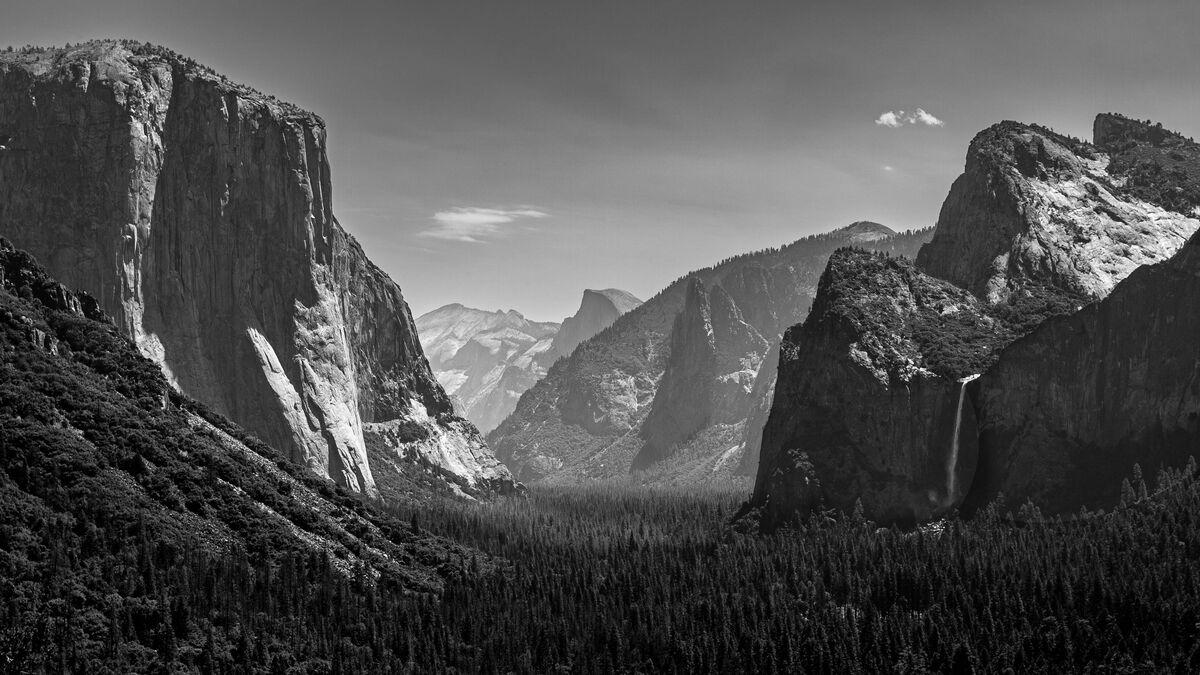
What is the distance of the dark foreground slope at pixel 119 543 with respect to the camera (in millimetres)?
147625

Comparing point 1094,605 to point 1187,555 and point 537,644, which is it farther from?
point 537,644

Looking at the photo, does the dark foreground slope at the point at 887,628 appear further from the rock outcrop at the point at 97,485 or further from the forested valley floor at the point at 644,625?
the rock outcrop at the point at 97,485

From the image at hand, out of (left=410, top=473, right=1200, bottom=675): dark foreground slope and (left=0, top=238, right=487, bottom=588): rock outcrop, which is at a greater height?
(left=0, top=238, right=487, bottom=588): rock outcrop

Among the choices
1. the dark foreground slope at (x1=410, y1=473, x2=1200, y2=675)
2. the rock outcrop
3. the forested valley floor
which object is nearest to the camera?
the forested valley floor

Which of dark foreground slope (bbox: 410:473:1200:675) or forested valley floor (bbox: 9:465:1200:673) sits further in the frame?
dark foreground slope (bbox: 410:473:1200:675)

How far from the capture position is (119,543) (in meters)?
165

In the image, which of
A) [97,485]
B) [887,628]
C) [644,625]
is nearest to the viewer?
[97,485]

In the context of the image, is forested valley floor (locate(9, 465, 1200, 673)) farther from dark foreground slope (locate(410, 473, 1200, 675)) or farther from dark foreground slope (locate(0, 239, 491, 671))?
dark foreground slope (locate(0, 239, 491, 671))

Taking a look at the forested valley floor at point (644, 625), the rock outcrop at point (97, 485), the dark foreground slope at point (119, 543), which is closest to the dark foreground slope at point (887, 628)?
the forested valley floor at point (644, 625)

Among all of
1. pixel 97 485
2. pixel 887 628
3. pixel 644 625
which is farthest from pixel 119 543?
pixel 887 628

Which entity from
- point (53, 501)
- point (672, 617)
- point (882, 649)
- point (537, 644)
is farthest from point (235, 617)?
point (882, 649)

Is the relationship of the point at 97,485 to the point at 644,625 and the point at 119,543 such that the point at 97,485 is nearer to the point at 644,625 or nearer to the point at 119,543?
the point at 119,543

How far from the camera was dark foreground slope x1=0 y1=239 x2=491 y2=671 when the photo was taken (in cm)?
14762

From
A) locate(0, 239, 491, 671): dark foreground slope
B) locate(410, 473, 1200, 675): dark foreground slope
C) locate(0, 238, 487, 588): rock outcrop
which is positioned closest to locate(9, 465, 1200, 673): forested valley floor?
locate(410, 473, 1200, 675): dark foreground slope
